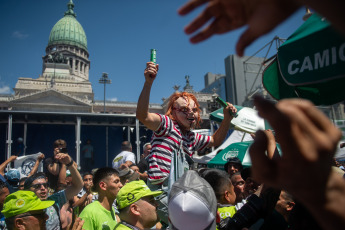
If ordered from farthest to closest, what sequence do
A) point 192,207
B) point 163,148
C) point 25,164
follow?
point 25,164, point 163,148, point 192,207

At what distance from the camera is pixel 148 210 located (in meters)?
2.60

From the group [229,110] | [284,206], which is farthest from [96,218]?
[284,206]

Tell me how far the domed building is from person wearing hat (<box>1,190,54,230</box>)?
152 feet

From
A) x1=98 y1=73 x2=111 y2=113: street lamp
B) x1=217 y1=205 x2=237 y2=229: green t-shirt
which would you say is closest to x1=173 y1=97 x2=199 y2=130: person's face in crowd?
x1=217 y1=205 x2=237 y2=229: green t-shirt

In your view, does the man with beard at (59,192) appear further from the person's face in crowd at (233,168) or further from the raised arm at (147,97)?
the person's face in crowd at (233,168)

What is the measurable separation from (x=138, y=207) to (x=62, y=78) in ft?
220

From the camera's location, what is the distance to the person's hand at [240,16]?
2.27 ft

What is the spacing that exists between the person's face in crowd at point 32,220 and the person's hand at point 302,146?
276 centimetres

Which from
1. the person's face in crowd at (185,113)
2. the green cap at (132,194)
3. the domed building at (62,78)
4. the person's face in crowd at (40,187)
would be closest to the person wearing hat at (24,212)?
the green cap at (132,194)

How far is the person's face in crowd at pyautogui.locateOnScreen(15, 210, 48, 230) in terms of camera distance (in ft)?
8.71

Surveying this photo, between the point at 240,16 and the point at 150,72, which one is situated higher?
the point at 150,72

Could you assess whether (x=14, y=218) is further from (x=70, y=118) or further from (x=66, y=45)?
(x=66, y=45)

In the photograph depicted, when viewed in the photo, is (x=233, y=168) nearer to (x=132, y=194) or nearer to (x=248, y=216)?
(x=132, y=194)

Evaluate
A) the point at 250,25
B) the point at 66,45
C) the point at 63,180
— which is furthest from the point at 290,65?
the point at 66,45
